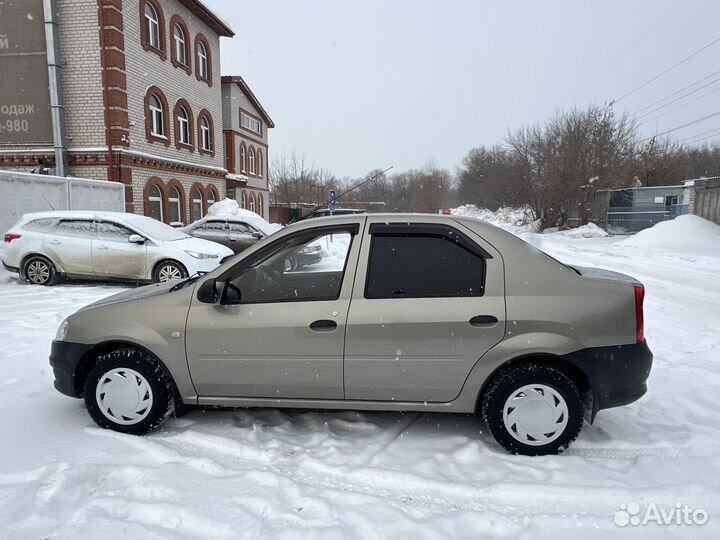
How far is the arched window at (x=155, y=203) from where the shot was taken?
16.8m

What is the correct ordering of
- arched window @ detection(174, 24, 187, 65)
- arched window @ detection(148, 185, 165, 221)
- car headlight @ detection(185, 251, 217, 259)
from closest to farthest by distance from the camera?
car headlight @ detection(185, 251, 217, 259) < arched window @ detection(148, 185, 165, 221) < arched window @ detection(174, 24, 187, 65)

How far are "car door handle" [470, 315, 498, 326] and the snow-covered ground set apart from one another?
0.90 m

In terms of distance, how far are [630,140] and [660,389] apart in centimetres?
2951

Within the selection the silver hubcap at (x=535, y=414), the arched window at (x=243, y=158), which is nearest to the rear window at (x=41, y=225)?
the silver hubcap at (x=535, y=414)

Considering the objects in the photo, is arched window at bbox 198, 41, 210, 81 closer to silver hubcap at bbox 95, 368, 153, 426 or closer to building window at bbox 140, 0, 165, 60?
building window at bbox 140, 0, 165, 60

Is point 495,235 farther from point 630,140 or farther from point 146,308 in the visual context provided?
point 630,140

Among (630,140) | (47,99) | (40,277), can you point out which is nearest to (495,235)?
(40,277)

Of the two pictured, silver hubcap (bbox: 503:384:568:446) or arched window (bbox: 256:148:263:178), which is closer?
silver hubcap (bbox: 503:384:568:446)

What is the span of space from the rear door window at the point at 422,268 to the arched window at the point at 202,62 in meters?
20.8

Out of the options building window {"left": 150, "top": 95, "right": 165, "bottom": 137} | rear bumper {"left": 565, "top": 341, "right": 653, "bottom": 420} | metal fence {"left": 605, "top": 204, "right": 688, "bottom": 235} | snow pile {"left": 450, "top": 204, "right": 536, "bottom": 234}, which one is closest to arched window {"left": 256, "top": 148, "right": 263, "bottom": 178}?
snow pile {"left": 450, "top": 204, "right": 536, "bottom": 234}

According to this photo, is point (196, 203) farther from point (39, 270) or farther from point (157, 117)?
point (39, 270)

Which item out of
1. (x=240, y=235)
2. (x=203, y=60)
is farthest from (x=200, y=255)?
(x=203, y=60)

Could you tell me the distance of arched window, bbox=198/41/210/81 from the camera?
2038 centimetres

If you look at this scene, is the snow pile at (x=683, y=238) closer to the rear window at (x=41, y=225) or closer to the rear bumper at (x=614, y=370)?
the rear bumper at (x=614, y=370)
